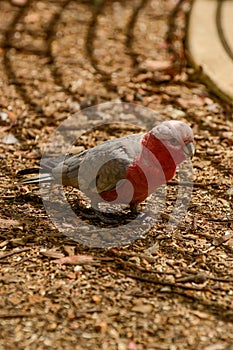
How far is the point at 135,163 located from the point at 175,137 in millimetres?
304

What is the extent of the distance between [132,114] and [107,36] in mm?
1809

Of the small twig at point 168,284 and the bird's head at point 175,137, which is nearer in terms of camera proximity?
the small twig at point 168,284

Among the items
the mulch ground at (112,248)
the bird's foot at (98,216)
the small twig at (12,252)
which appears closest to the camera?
the mulch ground at (112,248)

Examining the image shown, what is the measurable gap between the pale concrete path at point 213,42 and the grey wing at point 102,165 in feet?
6.81

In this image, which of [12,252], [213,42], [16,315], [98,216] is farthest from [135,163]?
[213,42]

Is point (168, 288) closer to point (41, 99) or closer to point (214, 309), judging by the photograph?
point (214, 309)

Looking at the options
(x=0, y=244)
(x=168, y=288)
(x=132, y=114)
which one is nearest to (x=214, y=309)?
(x=168, y=288)

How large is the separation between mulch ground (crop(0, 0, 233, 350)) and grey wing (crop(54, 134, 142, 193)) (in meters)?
0.34

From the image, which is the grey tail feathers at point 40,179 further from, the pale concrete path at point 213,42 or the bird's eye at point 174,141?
the pale concrete path at point 213,42

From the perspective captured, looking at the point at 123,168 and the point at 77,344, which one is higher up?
the point at 123,168

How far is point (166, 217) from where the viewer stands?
4328 mm

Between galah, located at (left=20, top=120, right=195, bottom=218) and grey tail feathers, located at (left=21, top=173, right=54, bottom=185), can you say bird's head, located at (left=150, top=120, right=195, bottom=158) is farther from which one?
grey tail feathers, located at (left=21, top=173, right=54, bottom=185)

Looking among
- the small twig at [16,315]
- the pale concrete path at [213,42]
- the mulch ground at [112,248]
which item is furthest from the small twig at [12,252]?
the pale concrete path at [213,42]

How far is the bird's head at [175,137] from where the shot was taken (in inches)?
160
